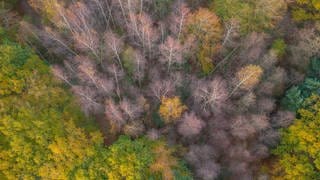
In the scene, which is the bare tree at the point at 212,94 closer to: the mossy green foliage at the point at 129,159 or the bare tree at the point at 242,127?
the bare tree at the point at 242,127

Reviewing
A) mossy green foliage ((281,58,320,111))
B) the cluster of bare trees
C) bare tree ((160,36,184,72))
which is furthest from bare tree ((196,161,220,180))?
bare tree ((160,36,184,72))

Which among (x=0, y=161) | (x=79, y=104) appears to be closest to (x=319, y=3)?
(x=79, y=104)

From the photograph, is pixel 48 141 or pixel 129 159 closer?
pixel 129 159

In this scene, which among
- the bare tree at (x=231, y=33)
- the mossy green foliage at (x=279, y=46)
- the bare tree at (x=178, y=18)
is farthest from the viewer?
the mossy green foliage at (x=279, y=46)

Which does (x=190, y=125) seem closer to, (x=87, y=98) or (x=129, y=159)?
(x=129, y=159)

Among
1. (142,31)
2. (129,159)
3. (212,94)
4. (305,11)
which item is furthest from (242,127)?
(305,11)

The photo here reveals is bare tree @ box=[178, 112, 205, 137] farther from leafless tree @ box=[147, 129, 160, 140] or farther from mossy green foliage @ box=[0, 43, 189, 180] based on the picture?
mossy green foliage @ box=[0, 43, 189, 180]

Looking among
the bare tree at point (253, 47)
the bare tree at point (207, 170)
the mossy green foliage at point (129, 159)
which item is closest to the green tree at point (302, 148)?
the bare tree at point (207, 170)

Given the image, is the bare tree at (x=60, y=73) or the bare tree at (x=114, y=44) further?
the bare tree at (x=114, y=44)

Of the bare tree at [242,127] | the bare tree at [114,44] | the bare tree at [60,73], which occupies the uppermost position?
the bare tree at [114,44]
